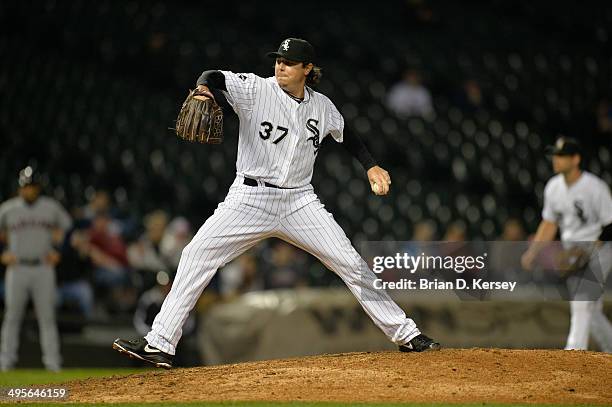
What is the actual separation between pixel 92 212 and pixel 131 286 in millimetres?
885

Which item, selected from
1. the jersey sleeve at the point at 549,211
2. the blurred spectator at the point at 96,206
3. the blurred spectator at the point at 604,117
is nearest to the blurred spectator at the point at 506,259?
the jersey sleeve at the point at 549,211

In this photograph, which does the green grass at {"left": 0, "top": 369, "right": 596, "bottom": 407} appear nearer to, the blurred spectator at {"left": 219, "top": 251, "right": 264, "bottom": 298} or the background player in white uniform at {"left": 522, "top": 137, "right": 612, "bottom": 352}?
the blurred spectator at {"left": 219, "top": 251, "right": 264, "bottom": 298}

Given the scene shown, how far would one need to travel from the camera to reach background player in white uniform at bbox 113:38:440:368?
16.5 feet

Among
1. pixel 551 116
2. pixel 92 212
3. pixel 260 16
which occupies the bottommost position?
pixel 92 212

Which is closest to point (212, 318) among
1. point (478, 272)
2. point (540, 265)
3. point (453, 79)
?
point (540, 265)

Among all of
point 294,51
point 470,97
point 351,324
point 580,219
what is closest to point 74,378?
point 351,324

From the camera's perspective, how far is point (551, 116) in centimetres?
1246

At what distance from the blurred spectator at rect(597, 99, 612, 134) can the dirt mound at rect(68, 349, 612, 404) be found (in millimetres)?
6951

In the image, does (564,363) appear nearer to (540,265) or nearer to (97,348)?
(540,265)

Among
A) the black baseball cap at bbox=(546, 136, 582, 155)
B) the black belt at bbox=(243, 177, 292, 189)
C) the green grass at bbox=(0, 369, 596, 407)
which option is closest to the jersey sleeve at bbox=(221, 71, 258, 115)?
the black belt at bbox=(243, 177, 292, 189)

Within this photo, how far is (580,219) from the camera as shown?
23.6 feet

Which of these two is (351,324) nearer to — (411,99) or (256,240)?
(256,240)

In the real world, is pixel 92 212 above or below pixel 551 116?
below

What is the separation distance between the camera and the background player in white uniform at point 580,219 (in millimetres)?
6949
